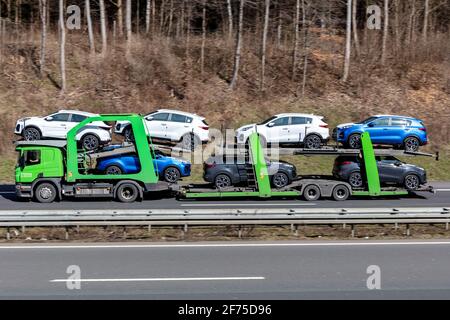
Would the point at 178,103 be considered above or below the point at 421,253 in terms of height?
above

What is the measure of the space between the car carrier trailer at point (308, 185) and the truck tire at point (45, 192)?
3937mm

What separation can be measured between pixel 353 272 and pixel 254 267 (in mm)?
1696

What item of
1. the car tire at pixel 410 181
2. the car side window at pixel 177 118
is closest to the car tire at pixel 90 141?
the car side window at pixel 177 118

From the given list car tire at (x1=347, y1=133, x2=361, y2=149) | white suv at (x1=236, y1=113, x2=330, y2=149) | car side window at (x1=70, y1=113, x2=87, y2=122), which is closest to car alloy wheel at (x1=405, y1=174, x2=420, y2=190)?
car tire at (x1=347, y1=133, x2=361, y2=149)

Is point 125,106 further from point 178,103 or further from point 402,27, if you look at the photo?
point 402,27

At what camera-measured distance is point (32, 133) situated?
84.4 feet

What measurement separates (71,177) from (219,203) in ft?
15.0

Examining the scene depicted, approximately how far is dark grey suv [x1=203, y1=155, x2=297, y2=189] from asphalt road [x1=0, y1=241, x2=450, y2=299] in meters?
6.78

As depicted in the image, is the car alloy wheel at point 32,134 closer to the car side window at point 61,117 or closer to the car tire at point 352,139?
the car side window at point 61,117

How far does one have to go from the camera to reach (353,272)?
35.6ft

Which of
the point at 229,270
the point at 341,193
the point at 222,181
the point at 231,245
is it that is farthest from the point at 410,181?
the point at 229,270

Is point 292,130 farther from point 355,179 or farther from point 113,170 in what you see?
point 113,170

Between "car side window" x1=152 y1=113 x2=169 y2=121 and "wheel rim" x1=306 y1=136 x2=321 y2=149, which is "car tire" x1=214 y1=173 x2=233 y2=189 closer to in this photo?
"wheel rim" x1=306 y1=136 x2=321 y2=149
